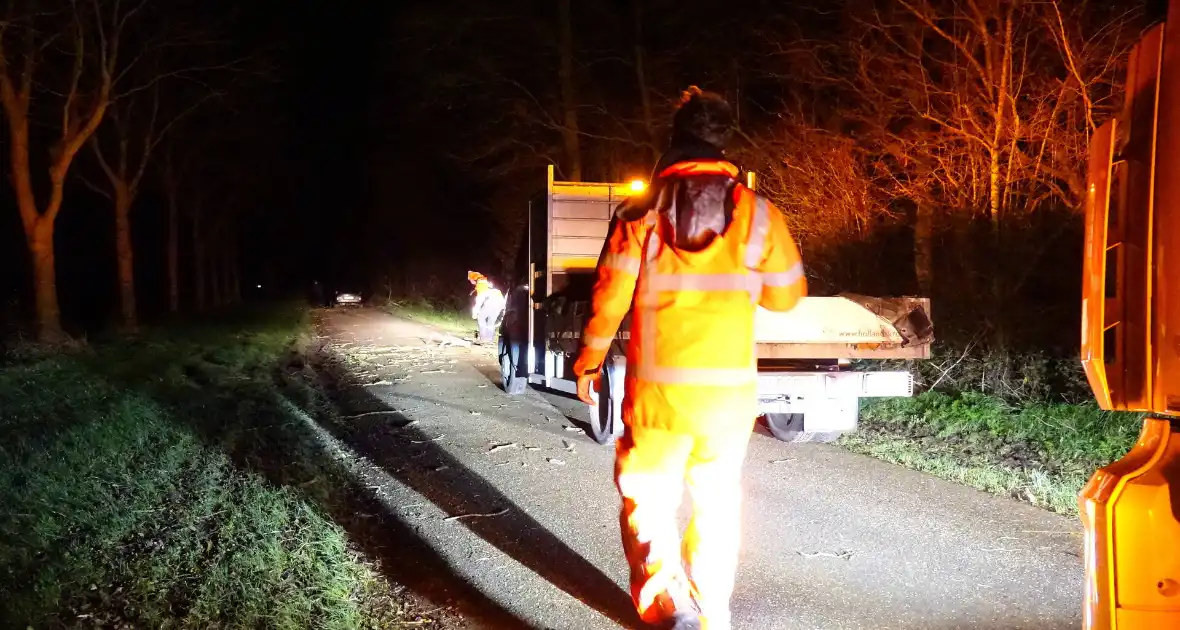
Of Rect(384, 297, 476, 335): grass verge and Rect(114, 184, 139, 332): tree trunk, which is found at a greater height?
Rect(114, 184, 139, 332): tree trunk

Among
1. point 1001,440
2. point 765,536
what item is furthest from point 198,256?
point 765,536

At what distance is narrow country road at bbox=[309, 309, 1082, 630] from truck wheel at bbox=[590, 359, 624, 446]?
0.15 m

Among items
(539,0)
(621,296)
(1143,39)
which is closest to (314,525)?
(621,296)

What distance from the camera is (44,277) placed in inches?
625

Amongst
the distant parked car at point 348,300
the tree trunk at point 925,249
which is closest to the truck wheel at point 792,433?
the tree trunk at point 925,249

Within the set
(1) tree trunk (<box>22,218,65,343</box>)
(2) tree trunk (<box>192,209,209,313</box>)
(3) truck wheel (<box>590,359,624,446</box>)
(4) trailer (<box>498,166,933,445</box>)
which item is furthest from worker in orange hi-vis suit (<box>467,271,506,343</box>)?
(2) tree trunk (<box>192,209,209,313</box>)

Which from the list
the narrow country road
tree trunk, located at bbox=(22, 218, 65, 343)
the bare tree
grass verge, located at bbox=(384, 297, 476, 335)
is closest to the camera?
the narrow country road

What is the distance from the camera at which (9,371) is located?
37.2 ft

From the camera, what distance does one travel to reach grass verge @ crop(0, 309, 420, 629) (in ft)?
12.9

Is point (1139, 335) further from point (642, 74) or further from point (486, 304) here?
point (642, 74)

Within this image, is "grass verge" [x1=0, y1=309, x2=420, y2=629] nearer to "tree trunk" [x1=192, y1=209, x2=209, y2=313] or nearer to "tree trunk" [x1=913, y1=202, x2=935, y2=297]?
"tree trunk" [x1=913, y1=202, x2=935, y2=297]

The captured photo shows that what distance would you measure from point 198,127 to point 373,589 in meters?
22.9

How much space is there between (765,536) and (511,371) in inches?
250

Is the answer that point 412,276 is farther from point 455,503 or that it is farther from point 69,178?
point 455,503
